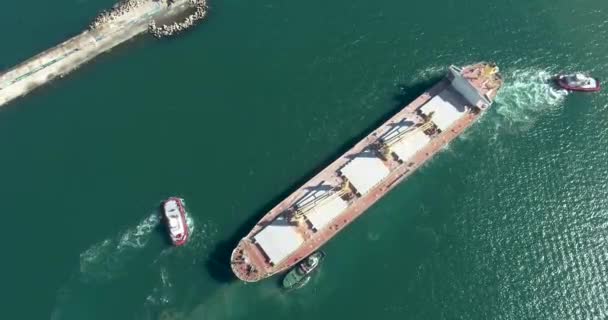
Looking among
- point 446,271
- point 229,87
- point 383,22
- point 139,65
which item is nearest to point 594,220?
point 446,271

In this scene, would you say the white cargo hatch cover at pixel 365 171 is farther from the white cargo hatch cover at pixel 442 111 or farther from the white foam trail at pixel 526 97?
the white foam trail at pixel 526 97

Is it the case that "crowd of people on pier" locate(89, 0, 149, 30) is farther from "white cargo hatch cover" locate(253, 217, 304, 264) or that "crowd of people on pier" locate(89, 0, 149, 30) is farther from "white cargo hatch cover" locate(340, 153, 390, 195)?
"white cargo hatch cover" locate(340, 153, 390, 195)

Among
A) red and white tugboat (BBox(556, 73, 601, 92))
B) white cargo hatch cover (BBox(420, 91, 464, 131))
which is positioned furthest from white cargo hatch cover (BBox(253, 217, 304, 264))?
red and white tugboat (BBox(556, 73, 601, 92))

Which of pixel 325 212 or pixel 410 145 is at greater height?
pixel 410 145

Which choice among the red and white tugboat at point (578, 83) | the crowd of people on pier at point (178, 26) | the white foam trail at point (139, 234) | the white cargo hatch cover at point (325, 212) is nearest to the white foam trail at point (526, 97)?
the red and white tugboat at point (578, 83)

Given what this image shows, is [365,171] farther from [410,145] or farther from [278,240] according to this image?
A: [278,240]

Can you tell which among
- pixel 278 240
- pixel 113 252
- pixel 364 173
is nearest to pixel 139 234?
pixel 113 252
